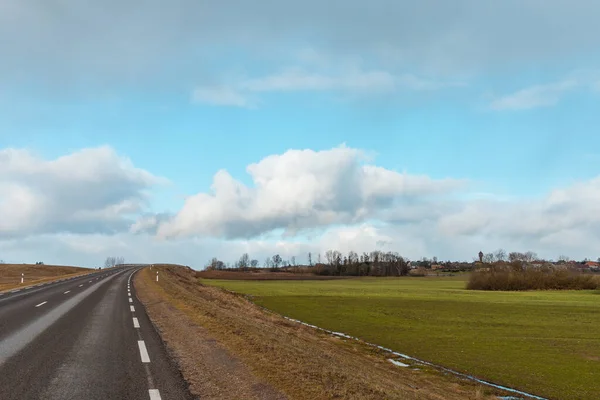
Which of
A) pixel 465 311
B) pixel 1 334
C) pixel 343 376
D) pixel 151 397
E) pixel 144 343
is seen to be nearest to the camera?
pixel 151 397

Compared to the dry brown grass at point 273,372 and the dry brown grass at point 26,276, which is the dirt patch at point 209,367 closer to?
the dry brown grass at point 273,372

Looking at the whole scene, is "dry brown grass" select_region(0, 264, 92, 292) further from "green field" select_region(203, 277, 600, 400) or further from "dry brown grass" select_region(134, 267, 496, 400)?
"dry brown grass" select_region(134, 267, 496, 400)

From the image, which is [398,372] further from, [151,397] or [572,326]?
[572,326]

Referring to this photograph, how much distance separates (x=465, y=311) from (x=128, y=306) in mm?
28671

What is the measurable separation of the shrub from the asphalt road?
277 feet

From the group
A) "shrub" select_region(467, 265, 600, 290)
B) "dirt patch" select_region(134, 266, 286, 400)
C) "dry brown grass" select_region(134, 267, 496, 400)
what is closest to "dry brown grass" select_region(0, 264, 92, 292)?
"dirt patch" select_region(134, 266, 286, 400)

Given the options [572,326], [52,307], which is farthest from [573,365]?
[52,307]

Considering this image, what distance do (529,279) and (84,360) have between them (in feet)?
313

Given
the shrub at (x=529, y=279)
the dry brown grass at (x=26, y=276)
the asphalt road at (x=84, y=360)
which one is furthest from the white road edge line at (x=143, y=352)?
the shrub at (x=529, y=279)

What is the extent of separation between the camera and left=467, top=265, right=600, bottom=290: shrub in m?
89.1

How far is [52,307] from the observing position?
25.3 m

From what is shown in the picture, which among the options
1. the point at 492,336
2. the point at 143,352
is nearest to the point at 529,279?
the point at 492,336

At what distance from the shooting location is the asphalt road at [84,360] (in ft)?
29.0

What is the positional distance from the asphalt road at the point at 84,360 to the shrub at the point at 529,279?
277ft
